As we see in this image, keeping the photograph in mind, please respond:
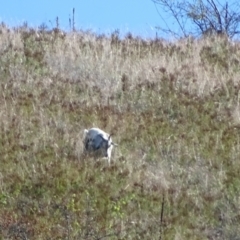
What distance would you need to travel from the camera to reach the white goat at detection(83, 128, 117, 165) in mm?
9125

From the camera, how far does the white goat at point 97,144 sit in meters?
9.12

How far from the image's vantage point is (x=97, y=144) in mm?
9117

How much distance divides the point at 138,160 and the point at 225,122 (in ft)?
5.35

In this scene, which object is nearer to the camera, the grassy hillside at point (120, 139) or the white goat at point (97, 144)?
the grassy hillside at point (120, 139)

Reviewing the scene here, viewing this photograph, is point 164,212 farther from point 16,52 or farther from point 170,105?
point 16,52

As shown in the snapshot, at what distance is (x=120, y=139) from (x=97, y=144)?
58 cm

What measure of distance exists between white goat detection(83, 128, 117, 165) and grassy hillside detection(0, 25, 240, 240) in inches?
3.5

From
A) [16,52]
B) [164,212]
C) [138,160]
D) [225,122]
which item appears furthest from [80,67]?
[164,212]

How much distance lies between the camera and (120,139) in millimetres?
9656

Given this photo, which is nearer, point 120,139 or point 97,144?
point 97,144

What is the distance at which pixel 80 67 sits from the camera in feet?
40.8

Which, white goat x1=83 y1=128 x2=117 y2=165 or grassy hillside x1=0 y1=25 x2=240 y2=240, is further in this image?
white goat x1=83 y1=128 x2=117 y2=165

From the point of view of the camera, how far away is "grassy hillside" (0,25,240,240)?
7863 millimetres

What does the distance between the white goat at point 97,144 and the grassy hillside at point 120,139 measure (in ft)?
0.29
